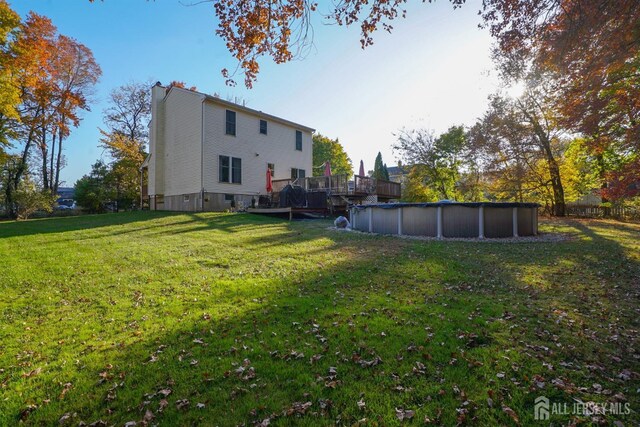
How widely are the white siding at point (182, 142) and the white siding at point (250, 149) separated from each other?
628 mm

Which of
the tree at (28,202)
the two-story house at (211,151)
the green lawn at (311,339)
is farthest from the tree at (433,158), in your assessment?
the tree at (28,202)

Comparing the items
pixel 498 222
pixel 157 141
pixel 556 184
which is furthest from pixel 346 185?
pixel 556 184

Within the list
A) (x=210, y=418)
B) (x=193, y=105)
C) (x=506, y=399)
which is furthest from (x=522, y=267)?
(x=193, y=105)

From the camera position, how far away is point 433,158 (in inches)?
1079

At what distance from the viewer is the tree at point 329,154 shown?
3956 cm

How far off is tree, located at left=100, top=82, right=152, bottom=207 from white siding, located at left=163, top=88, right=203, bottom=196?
7759 millimetres

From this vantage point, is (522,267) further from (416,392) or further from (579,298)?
(416,392)

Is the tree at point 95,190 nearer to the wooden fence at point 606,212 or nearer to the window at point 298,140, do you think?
the window at point 298,140

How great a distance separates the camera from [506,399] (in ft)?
8.14

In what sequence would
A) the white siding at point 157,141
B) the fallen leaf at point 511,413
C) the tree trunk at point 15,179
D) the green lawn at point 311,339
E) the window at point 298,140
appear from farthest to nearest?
the window at point 298,140
the tree trunk at point 15,179
the white siding at point 157,141
the green lawn at point 311,339
the fallen leaf at point 511,413

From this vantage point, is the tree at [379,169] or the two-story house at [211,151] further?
the tree at [379,169]

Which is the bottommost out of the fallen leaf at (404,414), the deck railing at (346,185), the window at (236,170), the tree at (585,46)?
the fallen leaf at (404,414)

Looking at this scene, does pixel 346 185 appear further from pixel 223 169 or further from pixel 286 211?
pixel 223 169

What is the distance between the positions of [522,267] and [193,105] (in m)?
18.9
